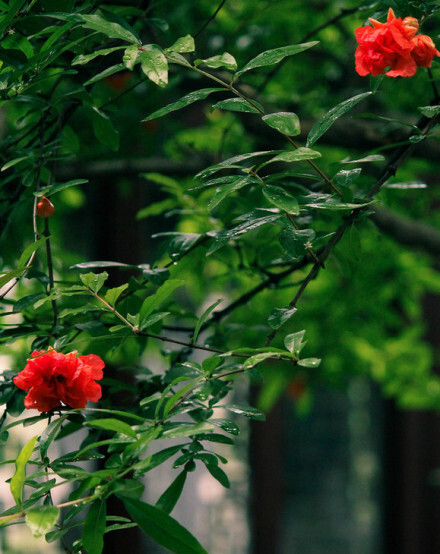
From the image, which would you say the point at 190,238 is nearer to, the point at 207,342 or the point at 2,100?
the point at 207,342

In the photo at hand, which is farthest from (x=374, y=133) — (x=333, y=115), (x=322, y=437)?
(x=322, y=437)

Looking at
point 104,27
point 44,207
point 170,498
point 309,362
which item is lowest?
point 170,498

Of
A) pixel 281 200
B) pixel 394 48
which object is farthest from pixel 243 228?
pixel 394 48

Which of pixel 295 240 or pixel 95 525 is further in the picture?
pixel 295 240

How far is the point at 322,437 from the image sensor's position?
3.33 meters

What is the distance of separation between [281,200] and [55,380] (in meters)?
0.31

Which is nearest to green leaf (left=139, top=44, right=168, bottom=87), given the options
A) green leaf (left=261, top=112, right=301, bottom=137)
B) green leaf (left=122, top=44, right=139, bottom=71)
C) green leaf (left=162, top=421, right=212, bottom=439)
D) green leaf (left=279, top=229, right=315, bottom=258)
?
green leaf (left=122, top=44, right=139, bottom=71)

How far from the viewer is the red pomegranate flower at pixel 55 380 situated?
74cm

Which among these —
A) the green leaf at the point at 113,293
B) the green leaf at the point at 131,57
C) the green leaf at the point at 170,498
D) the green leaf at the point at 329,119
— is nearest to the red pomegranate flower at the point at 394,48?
the green leaf at the point at 329,119

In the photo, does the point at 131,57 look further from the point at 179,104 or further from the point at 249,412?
the point at 249,412

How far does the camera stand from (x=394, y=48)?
0.79 m

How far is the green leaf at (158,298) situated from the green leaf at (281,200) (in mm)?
137

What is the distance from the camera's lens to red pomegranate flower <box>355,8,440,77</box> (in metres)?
0.79

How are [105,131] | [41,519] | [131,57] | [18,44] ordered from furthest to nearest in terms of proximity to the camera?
[105,131] < [18,44] < [131,57] < [41,519]
